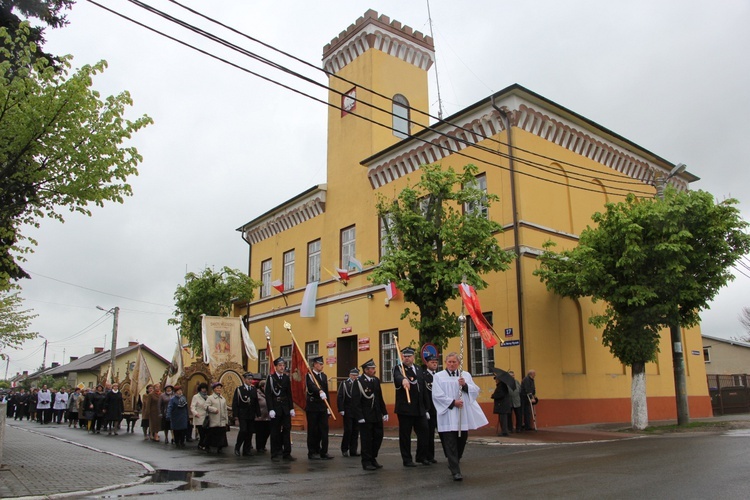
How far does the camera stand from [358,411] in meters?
12.1

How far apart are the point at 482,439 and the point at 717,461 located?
758 cm

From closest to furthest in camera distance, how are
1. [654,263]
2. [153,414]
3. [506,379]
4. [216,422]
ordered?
[216,422], [506,379], [654,263], [153,414]

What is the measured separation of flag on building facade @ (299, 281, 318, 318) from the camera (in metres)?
28.9

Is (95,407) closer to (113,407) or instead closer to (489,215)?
(113,407)

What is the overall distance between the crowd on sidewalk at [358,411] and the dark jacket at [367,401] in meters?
Result: 0.02

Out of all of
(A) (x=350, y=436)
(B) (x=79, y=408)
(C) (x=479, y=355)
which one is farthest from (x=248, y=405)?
(B) (x=79, y=408)

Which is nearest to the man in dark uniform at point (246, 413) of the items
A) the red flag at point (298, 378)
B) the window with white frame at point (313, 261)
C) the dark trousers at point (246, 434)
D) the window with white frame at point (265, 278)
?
the dark trousers at point (246, 434)

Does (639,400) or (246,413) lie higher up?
(639,400)

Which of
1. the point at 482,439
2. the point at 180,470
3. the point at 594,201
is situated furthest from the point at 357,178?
the point at 180,470

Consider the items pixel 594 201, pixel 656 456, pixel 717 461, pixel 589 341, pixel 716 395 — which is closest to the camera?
pixel 717 461

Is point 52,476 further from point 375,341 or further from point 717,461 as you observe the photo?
point 375,341

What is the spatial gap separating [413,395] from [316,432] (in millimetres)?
2925

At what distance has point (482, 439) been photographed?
54.6 feet

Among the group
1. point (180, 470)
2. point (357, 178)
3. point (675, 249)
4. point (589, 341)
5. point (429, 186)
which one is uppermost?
point (357, 178)
